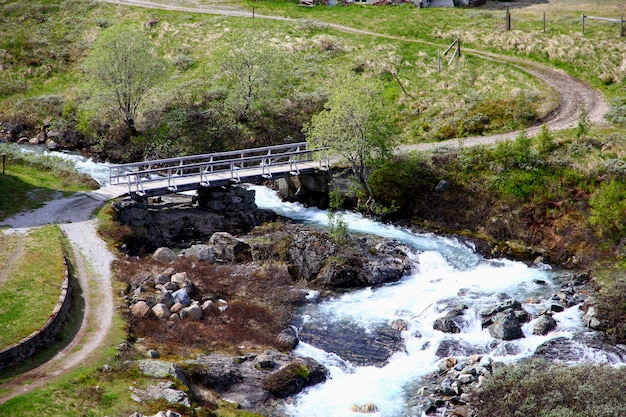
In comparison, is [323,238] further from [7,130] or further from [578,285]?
[7,130]

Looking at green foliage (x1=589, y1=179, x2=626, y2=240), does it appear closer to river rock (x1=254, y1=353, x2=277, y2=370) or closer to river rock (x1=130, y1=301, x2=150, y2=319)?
river rock (x1=254, y1=353, x2=277, y2=370)

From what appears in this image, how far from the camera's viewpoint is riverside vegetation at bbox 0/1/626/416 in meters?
32.5

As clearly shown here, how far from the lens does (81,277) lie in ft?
116

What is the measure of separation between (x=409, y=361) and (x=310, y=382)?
4.97 metres

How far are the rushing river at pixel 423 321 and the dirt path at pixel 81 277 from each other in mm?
9233

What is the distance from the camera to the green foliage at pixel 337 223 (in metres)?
41.8

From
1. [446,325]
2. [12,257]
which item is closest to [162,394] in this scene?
[446,325]

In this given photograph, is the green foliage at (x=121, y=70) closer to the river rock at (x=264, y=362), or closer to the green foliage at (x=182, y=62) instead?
the green foliage at (x=182, y=62)

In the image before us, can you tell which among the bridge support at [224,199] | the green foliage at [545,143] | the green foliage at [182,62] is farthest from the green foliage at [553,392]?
the green foliage at [182,62]

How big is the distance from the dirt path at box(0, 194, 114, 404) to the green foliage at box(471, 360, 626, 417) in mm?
16295

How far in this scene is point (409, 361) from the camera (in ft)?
101

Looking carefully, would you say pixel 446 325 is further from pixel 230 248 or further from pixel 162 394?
pixel 230 248

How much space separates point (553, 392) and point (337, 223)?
23283 mm

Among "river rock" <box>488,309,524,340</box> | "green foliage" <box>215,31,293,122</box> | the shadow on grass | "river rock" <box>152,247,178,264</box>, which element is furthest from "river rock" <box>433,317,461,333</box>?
"green foliage" <box>215,31,293,122</box>
